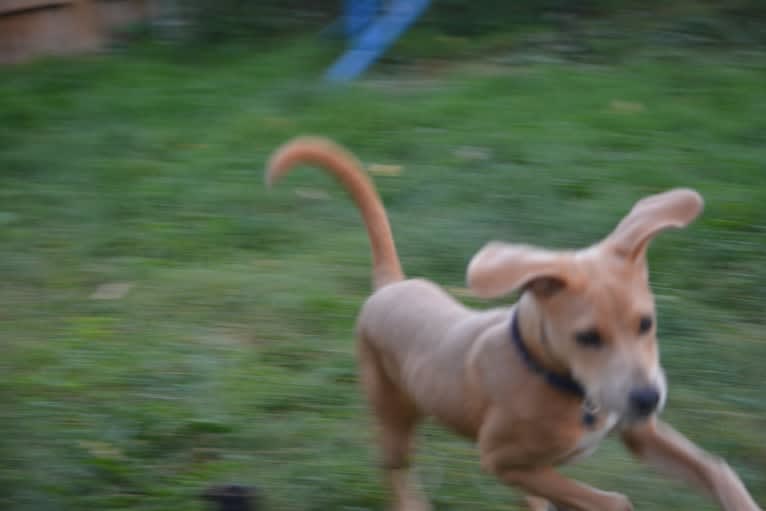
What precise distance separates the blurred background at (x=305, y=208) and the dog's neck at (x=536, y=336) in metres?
0.81

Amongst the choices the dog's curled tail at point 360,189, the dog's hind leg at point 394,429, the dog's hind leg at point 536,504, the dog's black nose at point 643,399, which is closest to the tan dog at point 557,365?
the dog's black nose at point 643,399

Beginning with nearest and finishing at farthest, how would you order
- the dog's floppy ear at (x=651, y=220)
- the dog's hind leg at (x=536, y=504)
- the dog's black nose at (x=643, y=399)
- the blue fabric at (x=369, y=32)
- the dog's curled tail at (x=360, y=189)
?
the dog's black nose at (x=643, y=399)
the dog's floppy ear at (x=651, y=220)
the dog's hind leg at (x=536, y=504)
the dog's curled tail at (x=360, y=189)
the blue fabric at (x=369, y=32)

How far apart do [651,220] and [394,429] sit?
1.14 meters

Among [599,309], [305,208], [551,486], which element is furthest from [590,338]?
[305,208]

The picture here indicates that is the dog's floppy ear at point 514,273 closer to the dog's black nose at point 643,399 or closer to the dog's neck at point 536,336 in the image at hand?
the dog's neck at point 536,336

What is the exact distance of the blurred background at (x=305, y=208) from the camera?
13.5 ft

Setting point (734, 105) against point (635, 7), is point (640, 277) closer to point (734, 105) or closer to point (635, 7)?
point (734, 105)

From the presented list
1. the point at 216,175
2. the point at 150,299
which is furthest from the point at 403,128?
the point at 150,299

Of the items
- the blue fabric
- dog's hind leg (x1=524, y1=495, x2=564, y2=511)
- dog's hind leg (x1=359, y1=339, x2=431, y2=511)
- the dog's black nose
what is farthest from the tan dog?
the blue fabric

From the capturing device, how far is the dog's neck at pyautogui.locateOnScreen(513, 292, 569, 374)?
10.5ft

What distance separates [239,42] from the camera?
27.5 feet

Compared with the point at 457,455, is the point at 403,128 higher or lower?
higher

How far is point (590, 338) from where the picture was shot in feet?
10.0

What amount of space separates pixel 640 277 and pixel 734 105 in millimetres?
3725
